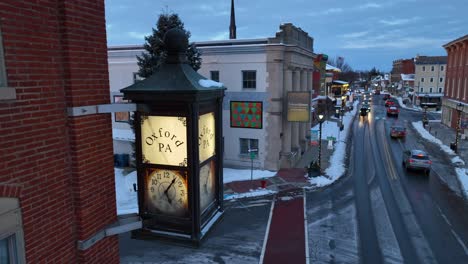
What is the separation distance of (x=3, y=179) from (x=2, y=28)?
1442 millimetres

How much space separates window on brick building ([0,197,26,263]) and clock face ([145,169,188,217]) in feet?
4.69

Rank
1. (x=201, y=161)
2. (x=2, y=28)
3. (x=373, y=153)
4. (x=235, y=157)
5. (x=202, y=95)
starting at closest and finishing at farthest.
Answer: (x=2, y=28), (x=202, y=95), (x=201, y=161), (x=235, y=157), (x=373, y=153)

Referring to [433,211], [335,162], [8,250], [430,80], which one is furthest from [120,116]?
[430,80]

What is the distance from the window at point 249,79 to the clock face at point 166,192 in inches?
799

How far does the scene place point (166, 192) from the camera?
167 inches

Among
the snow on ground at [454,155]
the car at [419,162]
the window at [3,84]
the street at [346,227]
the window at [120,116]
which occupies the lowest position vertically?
the street at [346,227]

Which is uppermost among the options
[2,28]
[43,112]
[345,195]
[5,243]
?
[2,28]

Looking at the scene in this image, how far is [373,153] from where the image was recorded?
29.9 meters

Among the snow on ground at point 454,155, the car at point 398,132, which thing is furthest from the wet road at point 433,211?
the car at point 398,132

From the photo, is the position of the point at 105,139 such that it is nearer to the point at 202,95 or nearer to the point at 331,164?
the point at 202,95

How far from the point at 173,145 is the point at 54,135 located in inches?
53.1

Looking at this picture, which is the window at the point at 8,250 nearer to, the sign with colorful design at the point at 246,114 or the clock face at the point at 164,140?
the clock face at the point at 164,140

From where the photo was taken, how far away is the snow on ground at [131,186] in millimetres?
17516

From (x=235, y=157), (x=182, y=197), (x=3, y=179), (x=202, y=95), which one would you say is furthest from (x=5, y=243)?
(x=235, y=157)
